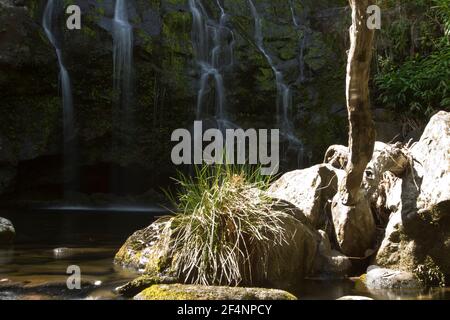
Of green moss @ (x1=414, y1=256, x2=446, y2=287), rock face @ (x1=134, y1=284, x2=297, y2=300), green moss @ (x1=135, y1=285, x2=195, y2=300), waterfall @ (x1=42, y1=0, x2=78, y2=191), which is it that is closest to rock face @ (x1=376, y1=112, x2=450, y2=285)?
green moss @ (x1=414, y1=256, x2=446, y2=287)

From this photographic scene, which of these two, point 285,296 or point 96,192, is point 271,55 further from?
point 285,296

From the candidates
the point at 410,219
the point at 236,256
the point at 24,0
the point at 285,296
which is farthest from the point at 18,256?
the point at 24,0

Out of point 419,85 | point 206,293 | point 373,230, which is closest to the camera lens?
point 206,293

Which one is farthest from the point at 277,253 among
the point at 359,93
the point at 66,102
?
the point at 66,102

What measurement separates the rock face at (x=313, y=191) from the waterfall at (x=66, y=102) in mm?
6908

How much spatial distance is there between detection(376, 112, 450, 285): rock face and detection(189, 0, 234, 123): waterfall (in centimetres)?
674

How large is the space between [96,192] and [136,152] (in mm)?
1327

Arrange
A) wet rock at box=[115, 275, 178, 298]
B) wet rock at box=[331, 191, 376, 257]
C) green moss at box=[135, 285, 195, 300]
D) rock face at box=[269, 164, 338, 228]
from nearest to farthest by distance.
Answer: green moss at box=[135, 285, 195, 300], wet rock at box=[115, 275, 178, 298], wet rock at box=[331, 191, 376, 257], rock face at box=[269, 164, 338, 228]

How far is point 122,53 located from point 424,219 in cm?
808

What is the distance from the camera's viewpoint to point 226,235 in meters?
4.40

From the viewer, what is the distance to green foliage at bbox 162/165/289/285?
4277 millimetres

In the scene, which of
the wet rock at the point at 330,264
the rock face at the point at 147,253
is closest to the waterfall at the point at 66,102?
the rock face at the point at 147,253

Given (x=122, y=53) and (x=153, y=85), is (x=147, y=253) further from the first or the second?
(x=122, y=53)

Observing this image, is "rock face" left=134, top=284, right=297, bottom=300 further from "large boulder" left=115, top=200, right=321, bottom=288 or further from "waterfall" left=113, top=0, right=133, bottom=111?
"waterfall" left=113, top=0, right=133, bottom=111
